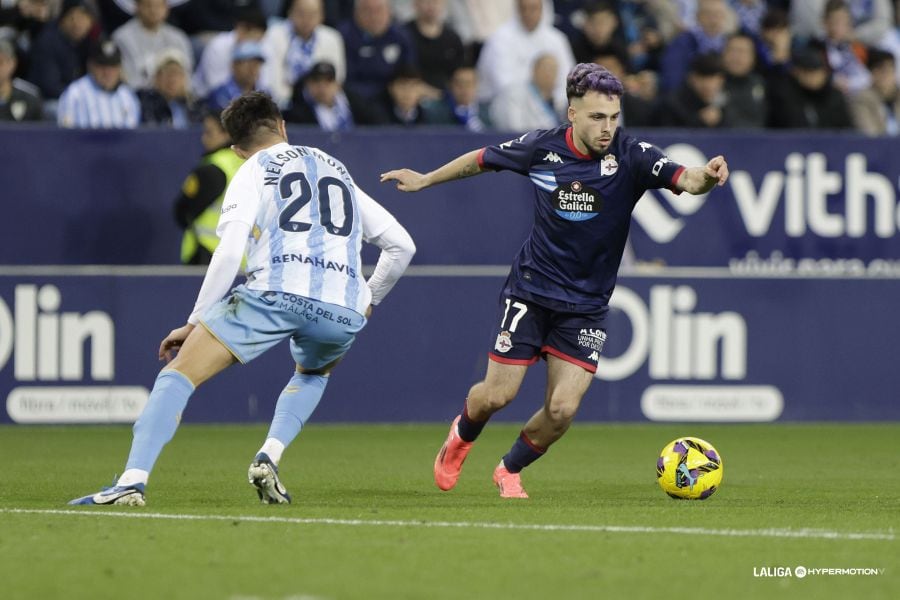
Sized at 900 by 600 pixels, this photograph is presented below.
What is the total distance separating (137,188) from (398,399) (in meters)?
2.89

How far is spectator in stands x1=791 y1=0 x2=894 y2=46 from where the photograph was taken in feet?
60.4

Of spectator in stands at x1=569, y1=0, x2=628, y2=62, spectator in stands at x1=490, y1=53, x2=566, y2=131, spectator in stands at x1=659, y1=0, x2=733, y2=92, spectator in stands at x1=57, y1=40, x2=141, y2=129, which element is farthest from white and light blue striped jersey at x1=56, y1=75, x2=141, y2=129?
spectator in stands at x1=659, y1=0, x2=733, y2=92

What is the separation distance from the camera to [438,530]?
277 inches

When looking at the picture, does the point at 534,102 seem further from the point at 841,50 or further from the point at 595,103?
the point at 595,103

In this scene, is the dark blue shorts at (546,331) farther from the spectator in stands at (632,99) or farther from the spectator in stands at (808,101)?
the spectator in stands at (808,101)

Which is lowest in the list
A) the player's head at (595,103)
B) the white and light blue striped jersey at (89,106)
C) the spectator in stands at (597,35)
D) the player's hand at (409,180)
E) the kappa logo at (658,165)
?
the white and light blue striped jersey at (89,106)

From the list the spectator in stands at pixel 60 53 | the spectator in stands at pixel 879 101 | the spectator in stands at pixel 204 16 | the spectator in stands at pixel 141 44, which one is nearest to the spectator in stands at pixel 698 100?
the spectator in stands at pixel 879 101

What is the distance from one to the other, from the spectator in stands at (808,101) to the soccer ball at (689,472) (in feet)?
27.0

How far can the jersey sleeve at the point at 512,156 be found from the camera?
345 inches

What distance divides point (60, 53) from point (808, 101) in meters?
7.21

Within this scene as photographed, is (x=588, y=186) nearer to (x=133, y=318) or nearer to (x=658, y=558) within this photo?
(x=658, y=558)

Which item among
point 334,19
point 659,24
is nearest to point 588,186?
point 334,19

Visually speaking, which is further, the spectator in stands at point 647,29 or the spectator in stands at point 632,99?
the spectator in stands at point 647,29

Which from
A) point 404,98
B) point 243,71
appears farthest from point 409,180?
point 404,98
